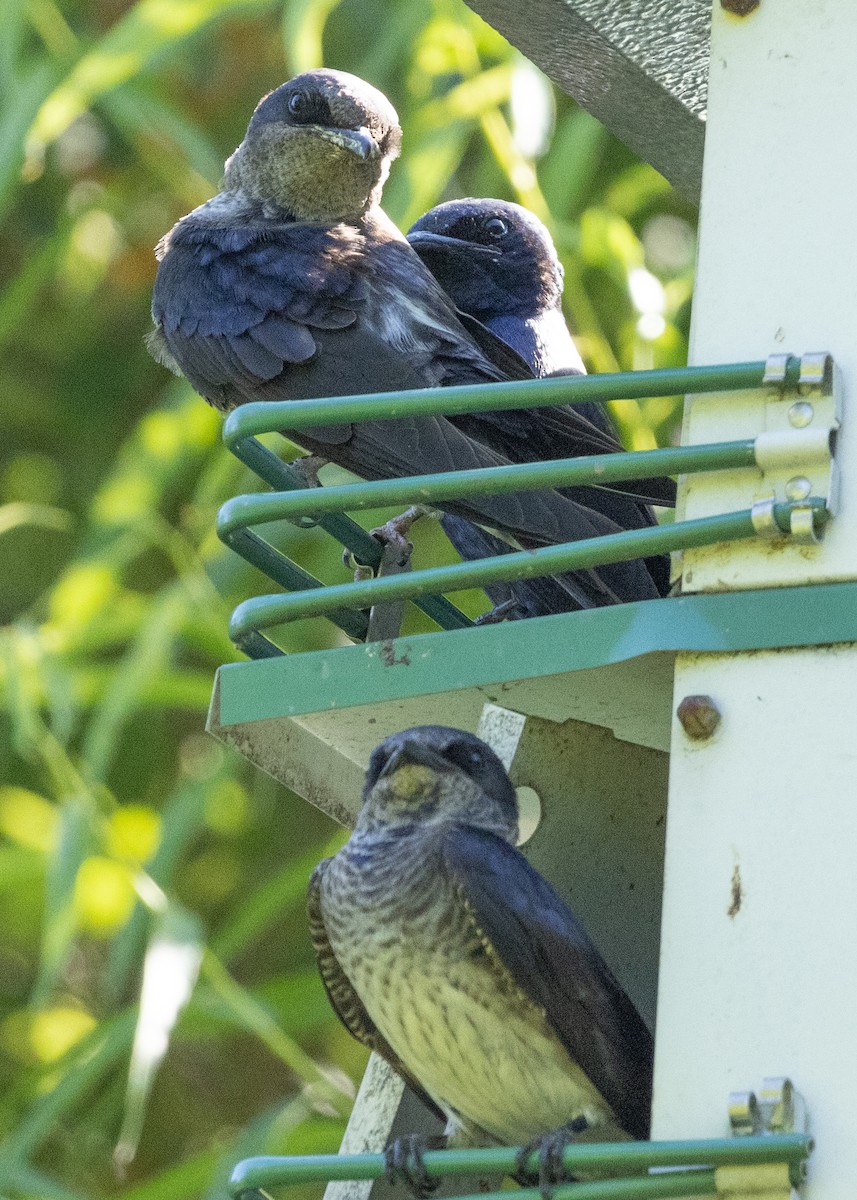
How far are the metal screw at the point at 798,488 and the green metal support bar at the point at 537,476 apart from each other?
0.10ft

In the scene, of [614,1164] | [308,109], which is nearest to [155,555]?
[308,109]

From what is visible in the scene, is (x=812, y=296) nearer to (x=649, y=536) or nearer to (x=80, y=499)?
(x=649, y=536)

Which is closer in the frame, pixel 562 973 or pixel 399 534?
pixel 562 973

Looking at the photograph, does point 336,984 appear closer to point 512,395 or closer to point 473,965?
point 473,965

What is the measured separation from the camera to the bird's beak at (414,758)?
1.85m

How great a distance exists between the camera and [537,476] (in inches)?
59.9

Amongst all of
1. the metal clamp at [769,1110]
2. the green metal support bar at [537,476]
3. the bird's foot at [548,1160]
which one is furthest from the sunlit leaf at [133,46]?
the metal clamp at [769,1110]

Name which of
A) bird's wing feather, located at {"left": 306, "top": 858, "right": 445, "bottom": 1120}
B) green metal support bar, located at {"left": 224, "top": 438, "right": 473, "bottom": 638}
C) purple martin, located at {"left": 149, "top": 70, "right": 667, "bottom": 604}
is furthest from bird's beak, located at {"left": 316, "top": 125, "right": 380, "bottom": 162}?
bird's wing feather, located at {"left": 306, "top": 858, "right": 445, "bottom": 1120}

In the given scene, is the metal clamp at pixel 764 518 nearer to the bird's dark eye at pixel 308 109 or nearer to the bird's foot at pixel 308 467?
the bird's foot at pixel 308 467

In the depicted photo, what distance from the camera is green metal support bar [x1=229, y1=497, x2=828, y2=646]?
1.52 metres

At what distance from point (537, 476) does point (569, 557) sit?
0.06 meters

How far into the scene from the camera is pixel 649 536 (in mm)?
1510

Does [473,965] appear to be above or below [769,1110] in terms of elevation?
above

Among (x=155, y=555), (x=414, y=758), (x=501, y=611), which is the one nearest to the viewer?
(x=414, y=758)
